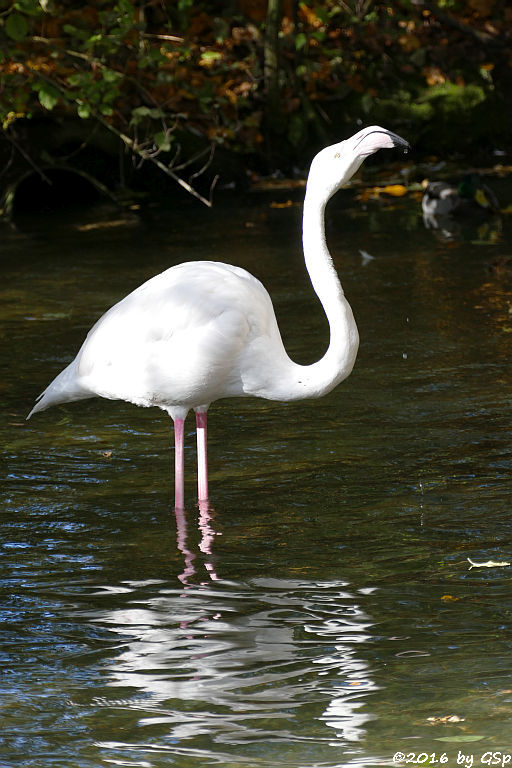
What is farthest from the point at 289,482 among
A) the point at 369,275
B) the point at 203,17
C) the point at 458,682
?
the point at 203,17

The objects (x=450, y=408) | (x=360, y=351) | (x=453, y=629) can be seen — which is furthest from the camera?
(x=360, y=351)

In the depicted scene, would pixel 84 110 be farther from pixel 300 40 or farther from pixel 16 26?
pixel 300 40

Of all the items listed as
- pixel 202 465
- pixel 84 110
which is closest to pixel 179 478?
pixel 202 465

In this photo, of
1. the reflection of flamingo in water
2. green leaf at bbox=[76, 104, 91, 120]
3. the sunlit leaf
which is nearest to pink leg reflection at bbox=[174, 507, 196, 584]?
the reflection of flamingo in water

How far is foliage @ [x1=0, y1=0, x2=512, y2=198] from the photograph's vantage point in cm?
1675

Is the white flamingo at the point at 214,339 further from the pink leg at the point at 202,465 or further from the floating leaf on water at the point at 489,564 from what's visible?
the floating leaf on water at the point at 489,564

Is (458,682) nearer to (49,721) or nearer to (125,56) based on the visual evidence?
(49,721)

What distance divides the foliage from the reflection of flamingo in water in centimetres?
1035

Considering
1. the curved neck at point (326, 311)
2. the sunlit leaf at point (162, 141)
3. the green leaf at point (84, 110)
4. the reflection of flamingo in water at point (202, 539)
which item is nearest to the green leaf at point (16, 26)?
the green leaf at point (84, 110)

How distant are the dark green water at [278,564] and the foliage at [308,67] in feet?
24.8

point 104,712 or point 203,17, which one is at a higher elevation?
point 203,17

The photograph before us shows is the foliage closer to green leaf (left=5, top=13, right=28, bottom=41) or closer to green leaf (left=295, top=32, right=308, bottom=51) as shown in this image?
green leaf (left=295, top=32, right=308, bottom=51)

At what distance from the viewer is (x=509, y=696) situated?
407 centimetres

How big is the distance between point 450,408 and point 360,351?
146cm
